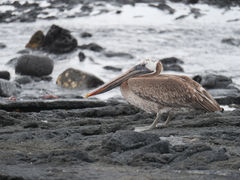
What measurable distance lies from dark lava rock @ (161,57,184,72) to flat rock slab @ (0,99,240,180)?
341 inches

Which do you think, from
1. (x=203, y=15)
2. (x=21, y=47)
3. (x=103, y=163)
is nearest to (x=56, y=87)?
(x=21, y=47)

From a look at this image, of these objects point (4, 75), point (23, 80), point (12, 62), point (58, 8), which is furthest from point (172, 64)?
point (58, 8)

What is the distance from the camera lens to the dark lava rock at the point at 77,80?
38.9 ft

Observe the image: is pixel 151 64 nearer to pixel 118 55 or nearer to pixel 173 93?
pixel 173 93

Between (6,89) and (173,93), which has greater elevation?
(173,93)

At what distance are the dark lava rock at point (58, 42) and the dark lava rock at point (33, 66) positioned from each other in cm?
326

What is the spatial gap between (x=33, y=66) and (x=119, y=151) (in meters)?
9.56

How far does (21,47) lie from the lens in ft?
59.4

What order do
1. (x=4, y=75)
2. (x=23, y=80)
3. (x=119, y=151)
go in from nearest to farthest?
1. (x=119, y=151)
2. (x=23, y=80)
3. (x=4, y=75)

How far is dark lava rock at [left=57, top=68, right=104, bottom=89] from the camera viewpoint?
11.8 meters

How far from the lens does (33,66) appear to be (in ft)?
43.7

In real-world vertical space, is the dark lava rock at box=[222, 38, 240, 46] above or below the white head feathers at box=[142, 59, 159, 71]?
below

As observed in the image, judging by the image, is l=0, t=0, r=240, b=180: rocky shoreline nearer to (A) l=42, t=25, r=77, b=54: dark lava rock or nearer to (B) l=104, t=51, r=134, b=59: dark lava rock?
(B) l=104, t=51, r=134, b=59: dark lava rock

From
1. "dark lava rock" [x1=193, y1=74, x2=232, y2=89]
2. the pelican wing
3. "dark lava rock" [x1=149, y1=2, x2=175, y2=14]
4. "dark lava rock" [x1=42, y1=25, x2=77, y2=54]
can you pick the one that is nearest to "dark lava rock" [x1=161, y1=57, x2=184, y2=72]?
"dark lava rock" [x1=193, y1=74, x2=232, y2=89]
